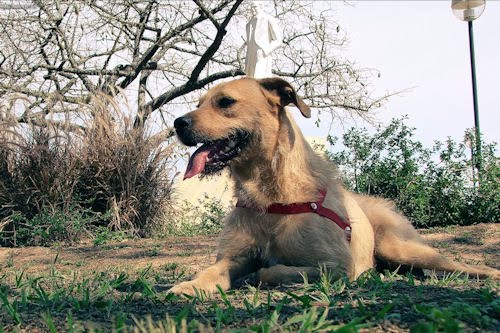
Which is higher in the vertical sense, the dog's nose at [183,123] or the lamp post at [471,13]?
the lamp post at [471,13]

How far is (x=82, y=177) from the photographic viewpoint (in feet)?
29.9

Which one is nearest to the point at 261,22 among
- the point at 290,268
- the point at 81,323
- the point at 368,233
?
the point at 368,233

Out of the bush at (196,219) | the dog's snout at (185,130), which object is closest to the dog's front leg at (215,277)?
the dog's snout at (185,130)

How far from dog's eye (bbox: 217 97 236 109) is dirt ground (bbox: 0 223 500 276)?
6.30ft

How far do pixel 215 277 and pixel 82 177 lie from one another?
6.03m

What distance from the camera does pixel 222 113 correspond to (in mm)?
4219

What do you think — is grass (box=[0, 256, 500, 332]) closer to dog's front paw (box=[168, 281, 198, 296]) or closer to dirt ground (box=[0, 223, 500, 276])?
dog's front paw (box=[168, 281, 198, 296])

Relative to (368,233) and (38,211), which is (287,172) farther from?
(38,211)

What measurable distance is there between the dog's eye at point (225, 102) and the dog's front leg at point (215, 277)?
1161mm

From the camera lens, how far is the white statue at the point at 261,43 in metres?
10.9

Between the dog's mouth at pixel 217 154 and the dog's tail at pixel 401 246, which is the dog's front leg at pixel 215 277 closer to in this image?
the dog's mouth at pixel 217 154

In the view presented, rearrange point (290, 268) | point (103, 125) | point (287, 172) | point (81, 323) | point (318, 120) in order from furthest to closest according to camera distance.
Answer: point (318, 120)
point (103, 125)
point (287, 172)
point (290, 268)
point (81, 323)

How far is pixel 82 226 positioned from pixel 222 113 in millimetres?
5044

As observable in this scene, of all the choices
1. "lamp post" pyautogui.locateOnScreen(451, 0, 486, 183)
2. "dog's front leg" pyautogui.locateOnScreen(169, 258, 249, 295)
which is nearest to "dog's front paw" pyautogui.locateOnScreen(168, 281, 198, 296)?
"dog's front leg" pyautogui.locateOnScreen(169, 258, 249, 295)
